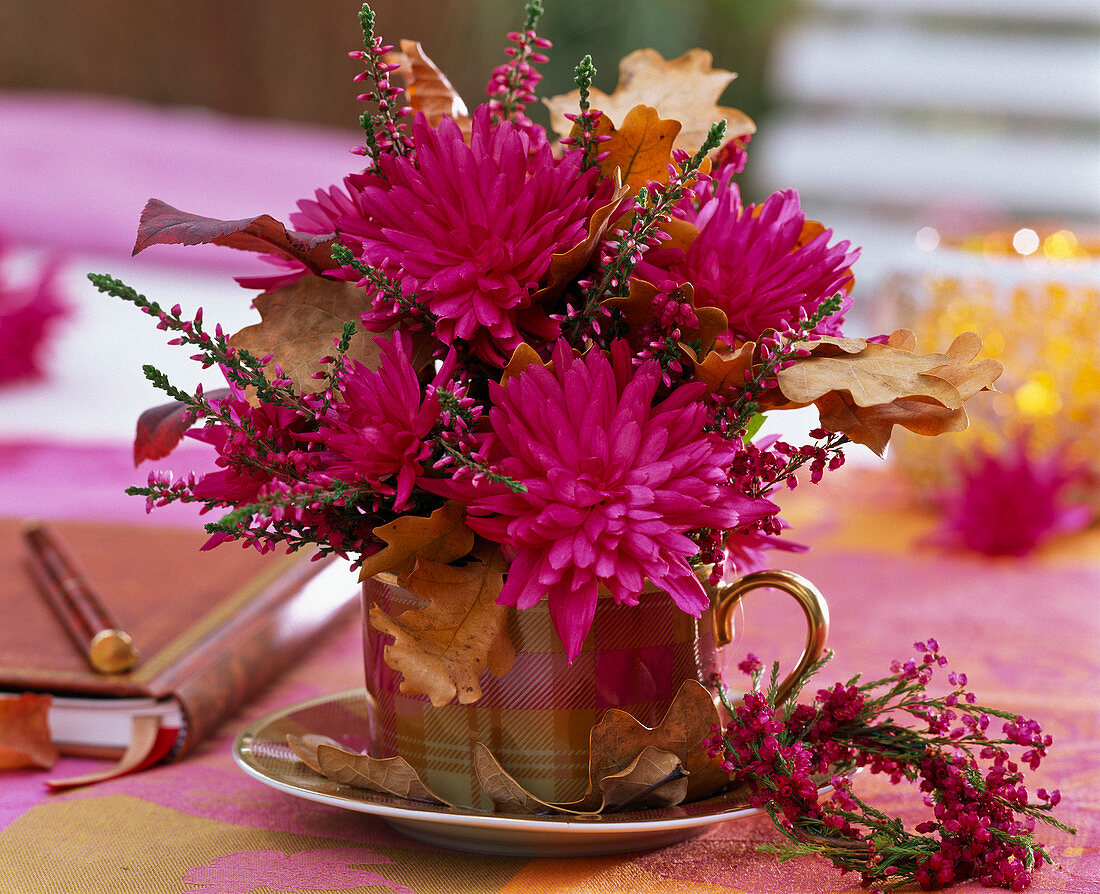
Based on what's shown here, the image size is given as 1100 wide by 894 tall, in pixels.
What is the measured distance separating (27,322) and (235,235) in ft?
3.87

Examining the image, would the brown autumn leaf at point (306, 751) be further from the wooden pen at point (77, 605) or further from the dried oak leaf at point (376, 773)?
the wooden pen at point (77, 605)

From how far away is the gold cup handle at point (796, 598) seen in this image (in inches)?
19.0

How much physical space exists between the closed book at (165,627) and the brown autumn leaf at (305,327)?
24 cm

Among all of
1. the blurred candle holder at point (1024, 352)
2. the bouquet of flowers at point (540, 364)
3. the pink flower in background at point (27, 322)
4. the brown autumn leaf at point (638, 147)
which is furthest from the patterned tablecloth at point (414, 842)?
the pink flower in background at point (27, 322)

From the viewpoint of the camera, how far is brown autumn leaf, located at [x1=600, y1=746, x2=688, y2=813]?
44 cm

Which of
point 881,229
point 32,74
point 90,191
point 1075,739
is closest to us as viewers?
point 1075,739

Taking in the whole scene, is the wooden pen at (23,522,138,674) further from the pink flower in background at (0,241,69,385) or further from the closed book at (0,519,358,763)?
the pink flower in background at (0,241,69,385)

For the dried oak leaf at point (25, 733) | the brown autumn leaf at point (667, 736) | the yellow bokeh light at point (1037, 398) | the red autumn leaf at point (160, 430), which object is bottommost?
the dried oak leaf at point (25, 733)

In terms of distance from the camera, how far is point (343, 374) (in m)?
0.43

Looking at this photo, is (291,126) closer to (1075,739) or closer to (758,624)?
(758,624)

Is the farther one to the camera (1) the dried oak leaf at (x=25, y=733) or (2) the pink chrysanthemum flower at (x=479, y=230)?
(1) the dried oak leaf at (x=25, y=733)

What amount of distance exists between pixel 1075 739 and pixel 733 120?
1.28ft

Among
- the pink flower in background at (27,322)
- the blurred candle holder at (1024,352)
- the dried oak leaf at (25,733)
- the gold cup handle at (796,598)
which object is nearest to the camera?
the gold cup handle at (796,598)

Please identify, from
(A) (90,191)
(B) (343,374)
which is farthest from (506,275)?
(A) (90,191)
